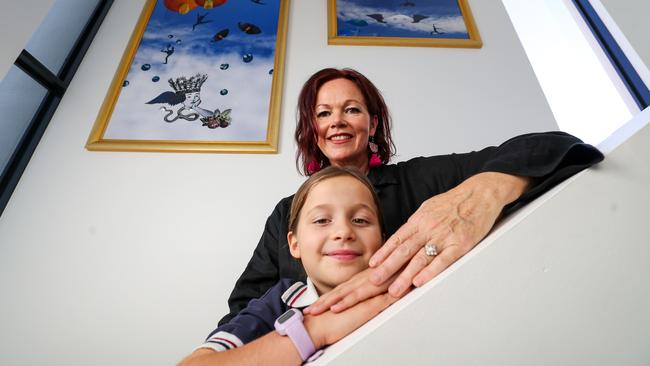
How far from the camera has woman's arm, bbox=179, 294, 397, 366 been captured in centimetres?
44

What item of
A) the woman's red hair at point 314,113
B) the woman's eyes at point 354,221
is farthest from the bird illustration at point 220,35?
the woman's eyes at point 354,221

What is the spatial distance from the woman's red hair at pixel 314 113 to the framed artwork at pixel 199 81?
465 mm

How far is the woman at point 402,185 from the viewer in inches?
18.5

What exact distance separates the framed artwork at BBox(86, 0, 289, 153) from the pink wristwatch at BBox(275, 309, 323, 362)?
135 centimetres

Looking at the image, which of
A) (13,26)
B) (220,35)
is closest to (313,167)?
(13,26)

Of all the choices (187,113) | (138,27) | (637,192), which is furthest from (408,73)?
(637,192)

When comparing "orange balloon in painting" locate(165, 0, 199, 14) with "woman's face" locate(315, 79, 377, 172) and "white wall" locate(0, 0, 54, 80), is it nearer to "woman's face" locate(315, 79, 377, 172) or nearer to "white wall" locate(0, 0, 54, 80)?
"white wall" locate(0, 0, 54, 80)

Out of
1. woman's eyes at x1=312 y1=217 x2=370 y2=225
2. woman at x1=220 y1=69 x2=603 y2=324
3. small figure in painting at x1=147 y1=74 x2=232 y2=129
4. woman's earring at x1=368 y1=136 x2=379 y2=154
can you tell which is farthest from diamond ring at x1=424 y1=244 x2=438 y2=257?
small figure in painting at x1=147 y1=74 x2=232 y2=129

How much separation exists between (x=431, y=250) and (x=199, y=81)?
6.00 ft

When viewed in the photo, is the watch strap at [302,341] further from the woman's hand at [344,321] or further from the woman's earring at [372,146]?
the woman's earring at [372,146]

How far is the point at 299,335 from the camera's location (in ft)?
1.47

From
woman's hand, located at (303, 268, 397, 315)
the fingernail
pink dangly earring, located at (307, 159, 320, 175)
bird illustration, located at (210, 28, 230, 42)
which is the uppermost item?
bird illustration, located at (210, 28, 230, 42)

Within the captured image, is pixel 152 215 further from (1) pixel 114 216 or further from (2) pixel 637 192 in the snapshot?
(2) pixel 637 192

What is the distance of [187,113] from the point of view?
1896 mm
